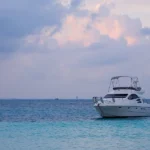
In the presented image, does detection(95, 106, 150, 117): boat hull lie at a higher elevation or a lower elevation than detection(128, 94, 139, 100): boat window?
lower

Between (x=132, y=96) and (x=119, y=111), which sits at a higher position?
(x=132, y=96)

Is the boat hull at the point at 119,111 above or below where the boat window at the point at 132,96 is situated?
below

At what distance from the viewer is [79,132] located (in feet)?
135

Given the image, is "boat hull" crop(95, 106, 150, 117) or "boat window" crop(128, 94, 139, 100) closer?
"boat hull" crop(95, 106, 150, 117)

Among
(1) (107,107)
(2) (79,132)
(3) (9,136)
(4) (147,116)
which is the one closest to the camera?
(3) (9,136)

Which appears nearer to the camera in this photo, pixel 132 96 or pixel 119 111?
pixel 119 111

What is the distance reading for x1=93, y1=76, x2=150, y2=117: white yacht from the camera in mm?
57562

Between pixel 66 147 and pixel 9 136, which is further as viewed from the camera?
pixel 9 136

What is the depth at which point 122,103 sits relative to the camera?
5762cm

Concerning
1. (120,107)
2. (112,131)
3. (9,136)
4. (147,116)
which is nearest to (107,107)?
(120,107)

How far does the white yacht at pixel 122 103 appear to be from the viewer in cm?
5756

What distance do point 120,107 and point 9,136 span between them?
74.4ft

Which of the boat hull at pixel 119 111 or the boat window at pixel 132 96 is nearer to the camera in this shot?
the boat hull at pixel 119 111

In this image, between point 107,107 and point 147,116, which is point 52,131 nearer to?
point 107,107
